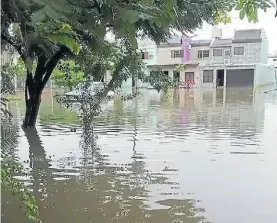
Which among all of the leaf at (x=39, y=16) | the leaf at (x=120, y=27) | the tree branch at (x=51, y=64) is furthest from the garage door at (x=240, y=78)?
the leaf at (x=39, y=16)

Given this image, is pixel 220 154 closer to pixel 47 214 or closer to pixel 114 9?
pixel 47 214

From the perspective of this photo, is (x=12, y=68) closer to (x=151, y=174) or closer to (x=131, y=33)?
(x=131, y=33)

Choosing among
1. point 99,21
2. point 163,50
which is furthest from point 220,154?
point 163,50

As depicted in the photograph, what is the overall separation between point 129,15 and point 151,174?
4.87m

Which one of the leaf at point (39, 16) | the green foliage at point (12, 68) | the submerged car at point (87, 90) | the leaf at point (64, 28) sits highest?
the leaf at point (39, 16)

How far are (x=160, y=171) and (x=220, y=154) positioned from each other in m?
1.84

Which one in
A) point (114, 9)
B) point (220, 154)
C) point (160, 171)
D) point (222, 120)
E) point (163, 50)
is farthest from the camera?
point (163, 50)

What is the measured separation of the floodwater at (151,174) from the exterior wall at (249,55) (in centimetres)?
3157

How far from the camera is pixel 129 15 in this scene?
5.84 ft

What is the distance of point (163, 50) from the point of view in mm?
45531

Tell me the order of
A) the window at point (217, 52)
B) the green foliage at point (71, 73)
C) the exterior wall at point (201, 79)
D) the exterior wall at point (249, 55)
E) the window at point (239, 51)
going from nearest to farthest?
1. the green foliage at point (71, 73)
2. the exterior wall at point (249, 55)
3. the window at point (239, 51)
4. the window at point (217, 52)
5. the exterior wall at point (201, 79)

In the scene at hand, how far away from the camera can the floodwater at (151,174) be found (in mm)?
4766

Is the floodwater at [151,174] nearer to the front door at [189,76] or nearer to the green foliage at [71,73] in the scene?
the green foliage at [71,73]

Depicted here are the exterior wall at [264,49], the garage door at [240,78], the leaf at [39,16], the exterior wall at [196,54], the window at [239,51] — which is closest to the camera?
the leaf at [39,16]
